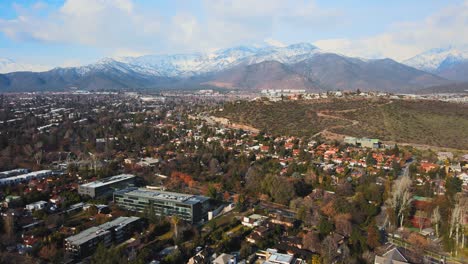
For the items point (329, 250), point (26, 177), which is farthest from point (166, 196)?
point (26, 177)

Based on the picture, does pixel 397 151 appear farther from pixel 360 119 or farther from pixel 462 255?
pixel 462 255

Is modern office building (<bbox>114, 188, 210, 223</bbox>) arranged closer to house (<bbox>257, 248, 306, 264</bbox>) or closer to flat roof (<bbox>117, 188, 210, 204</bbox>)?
flat roof (<bbox>117, 188, 210, 204</bbox>)

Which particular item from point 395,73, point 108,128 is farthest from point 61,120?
point 395,73

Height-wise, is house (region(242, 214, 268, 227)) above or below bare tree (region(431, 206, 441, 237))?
below

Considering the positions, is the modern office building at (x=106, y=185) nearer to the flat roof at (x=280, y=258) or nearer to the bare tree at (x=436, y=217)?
the flat roof at (x=280, y=258)

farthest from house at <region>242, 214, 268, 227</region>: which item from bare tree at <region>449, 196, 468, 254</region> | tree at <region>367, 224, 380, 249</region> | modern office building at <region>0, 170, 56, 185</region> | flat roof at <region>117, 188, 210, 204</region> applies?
modern office building at <region>0, 170, 56, 185</region>
